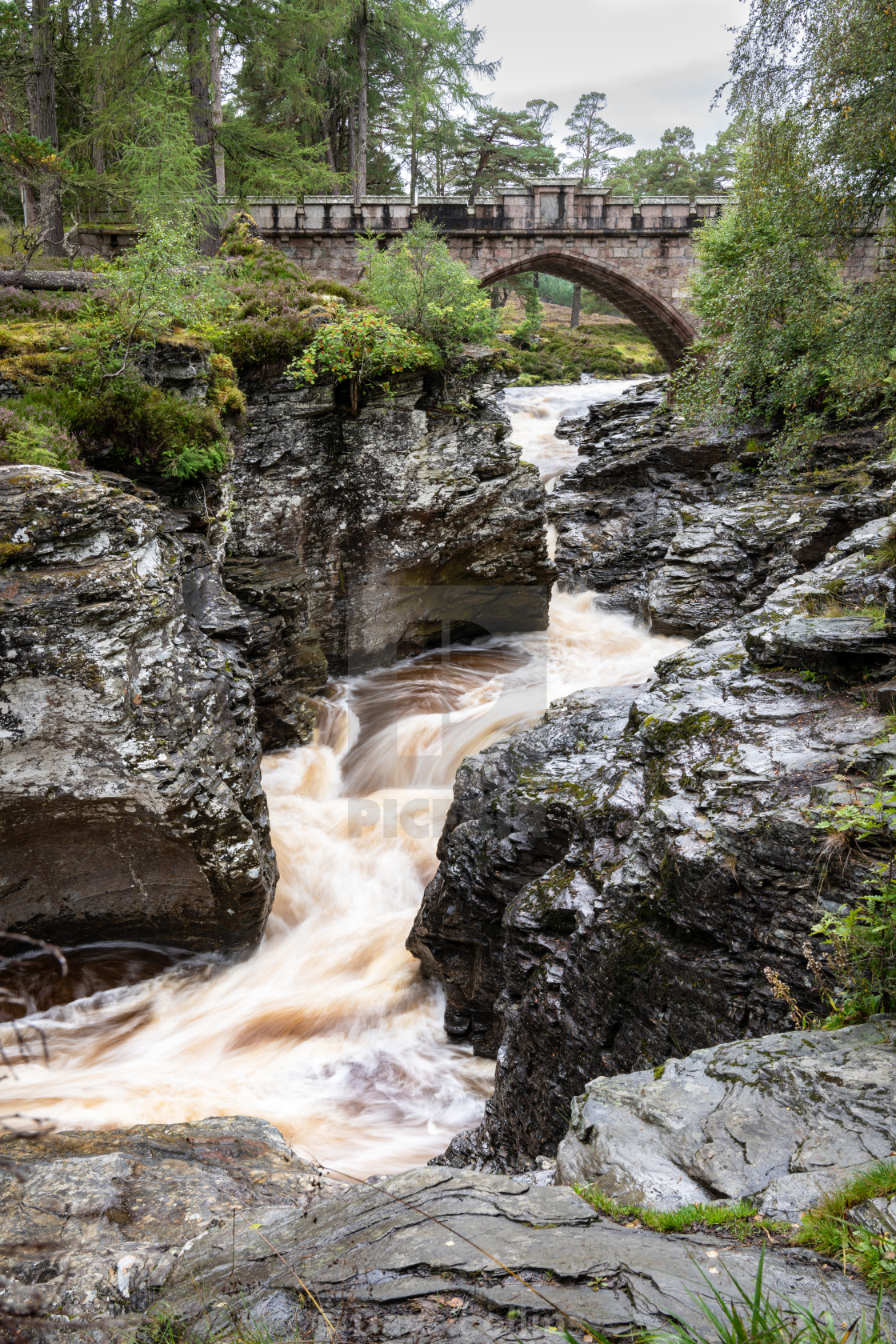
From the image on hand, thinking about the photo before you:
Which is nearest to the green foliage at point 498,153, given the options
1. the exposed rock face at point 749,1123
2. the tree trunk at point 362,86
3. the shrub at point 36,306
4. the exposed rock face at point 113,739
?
the tree trunk at point 362,86

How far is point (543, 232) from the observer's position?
17828 millimetres

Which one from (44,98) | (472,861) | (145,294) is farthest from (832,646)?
(44,98)

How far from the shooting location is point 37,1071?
5.39 metres

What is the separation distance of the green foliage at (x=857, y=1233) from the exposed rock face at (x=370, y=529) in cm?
786

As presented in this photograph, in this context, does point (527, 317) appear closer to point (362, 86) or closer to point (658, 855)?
point (362, 86)

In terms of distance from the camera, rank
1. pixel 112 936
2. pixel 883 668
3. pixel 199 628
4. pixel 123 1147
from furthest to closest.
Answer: pixel 199 628 → pixel 112 936 → pixel 883 668 → pixel 123 1147

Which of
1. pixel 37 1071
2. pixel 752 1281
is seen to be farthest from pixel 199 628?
pixel 752 1281

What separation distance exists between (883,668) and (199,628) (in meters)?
5.84

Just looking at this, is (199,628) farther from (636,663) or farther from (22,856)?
(636,663)

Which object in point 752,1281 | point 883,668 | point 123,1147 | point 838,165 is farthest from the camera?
point 838,165

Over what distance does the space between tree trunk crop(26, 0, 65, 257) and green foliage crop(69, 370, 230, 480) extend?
6.96 metres

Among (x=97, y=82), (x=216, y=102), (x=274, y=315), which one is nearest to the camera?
(x=274, y=315)

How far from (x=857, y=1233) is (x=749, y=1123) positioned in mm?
719

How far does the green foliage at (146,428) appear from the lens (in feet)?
22.7
